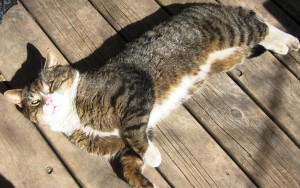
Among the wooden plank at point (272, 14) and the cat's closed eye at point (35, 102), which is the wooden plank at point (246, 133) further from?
the cat's closed eye at point (35, 102)

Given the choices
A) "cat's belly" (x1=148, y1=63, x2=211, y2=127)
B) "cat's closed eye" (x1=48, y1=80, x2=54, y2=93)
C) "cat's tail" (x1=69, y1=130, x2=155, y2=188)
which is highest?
"cat's closed eye" (x1=48, y1=80, x2=54, y2=93)

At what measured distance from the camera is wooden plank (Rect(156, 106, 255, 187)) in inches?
91.2

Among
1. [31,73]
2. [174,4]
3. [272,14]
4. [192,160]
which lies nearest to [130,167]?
[192,160]

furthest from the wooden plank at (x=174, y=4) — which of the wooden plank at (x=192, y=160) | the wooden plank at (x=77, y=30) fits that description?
the wooden plank at (x=192, y=160)

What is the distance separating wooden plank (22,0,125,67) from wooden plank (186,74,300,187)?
0.78 meters

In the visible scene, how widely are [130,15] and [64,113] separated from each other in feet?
3.29

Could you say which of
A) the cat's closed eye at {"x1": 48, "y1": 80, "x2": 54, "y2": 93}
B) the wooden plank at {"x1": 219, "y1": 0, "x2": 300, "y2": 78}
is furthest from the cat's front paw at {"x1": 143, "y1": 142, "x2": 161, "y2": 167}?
the wooden plank at {"x1": 219, "y1": 0, "x2": 300, "y2": 78}

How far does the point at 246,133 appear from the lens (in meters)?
2.43

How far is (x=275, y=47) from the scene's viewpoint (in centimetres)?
264

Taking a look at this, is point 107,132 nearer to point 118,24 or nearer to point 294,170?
point 118,24

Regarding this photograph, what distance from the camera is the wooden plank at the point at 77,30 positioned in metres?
2.79

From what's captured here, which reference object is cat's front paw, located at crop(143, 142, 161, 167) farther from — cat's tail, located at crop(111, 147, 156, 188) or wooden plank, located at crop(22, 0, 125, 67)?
wooden plank, located at crop(22, 0, 125, 67)

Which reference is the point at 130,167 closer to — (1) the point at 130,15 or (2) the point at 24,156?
(2) the point at 24,156

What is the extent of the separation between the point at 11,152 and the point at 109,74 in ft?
2.81
